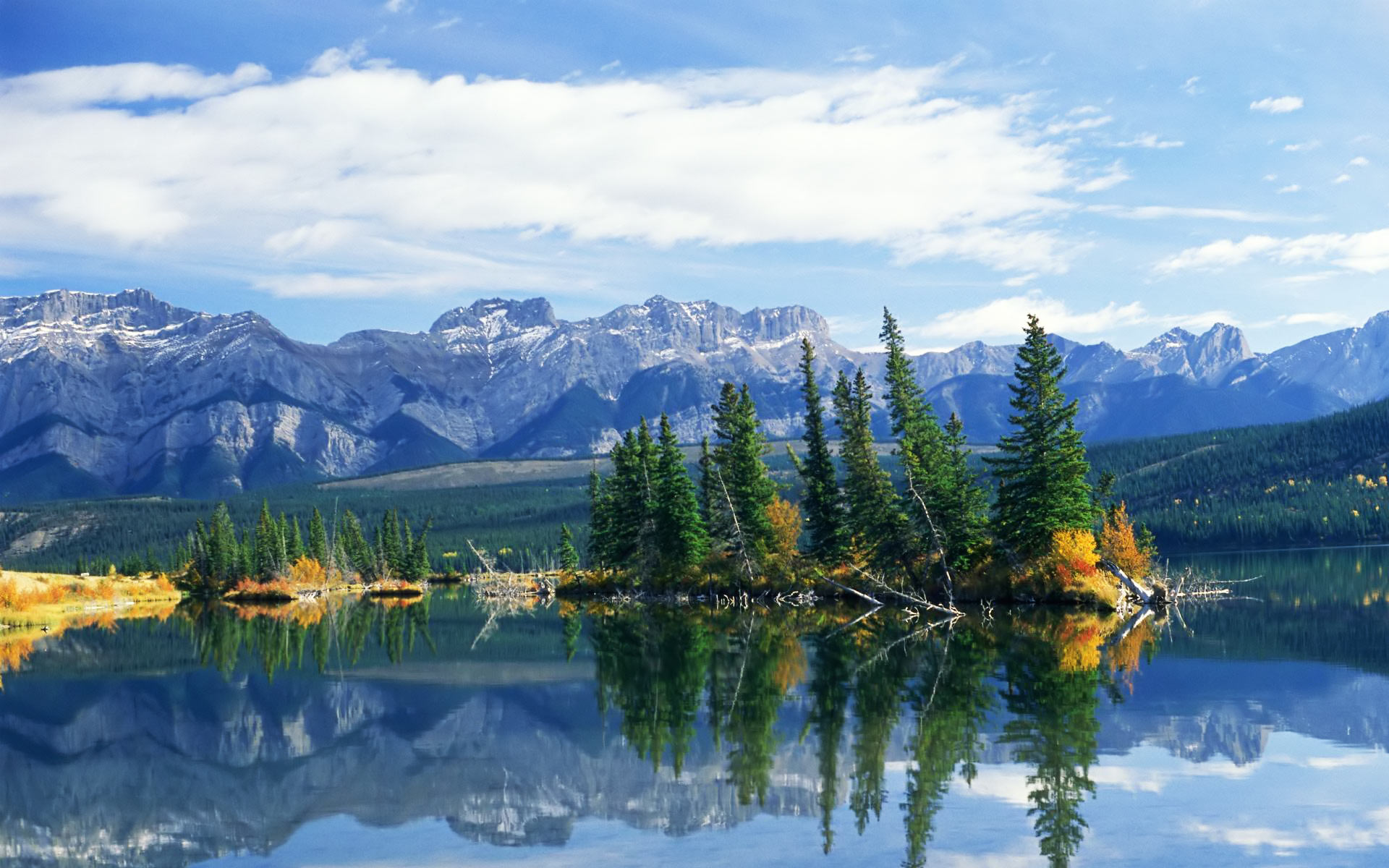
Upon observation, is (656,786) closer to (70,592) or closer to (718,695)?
(718,695)

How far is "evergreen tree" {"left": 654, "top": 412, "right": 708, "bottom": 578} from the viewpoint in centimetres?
11294

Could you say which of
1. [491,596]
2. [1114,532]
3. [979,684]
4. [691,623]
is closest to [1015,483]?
[1114,532]

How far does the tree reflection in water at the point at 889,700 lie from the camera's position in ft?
87.0

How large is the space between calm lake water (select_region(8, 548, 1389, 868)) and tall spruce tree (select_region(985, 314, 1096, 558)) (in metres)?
21.0

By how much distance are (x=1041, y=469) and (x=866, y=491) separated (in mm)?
15027

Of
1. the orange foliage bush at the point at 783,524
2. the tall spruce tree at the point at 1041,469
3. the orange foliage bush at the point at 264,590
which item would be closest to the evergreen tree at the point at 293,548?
the orange foliage bush at the point at 264,590

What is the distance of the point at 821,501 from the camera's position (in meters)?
104

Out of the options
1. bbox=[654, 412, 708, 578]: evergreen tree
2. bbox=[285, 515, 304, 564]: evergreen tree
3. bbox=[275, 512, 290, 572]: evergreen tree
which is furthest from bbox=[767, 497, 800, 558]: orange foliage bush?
bbox=[285, 515, 304, 564]: evergreen tree

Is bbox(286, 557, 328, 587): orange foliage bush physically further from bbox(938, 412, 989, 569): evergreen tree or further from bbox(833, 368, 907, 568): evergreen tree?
bbox(938, 412, 989, 569): evergreen tree

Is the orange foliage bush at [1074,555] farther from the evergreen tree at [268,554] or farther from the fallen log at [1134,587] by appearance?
the evergreen tree at [268,554]

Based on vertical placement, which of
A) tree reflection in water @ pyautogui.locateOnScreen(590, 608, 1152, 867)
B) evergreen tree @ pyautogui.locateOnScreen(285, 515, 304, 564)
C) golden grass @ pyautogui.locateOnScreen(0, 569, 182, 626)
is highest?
evergreen tree @ pyautogui.locateOnScreen(285, 515, 304, 564)

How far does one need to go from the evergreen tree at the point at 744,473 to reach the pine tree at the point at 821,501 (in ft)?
13.1

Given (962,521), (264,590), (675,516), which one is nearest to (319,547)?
(264,590)

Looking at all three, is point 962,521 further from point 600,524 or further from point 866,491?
point 600,524
